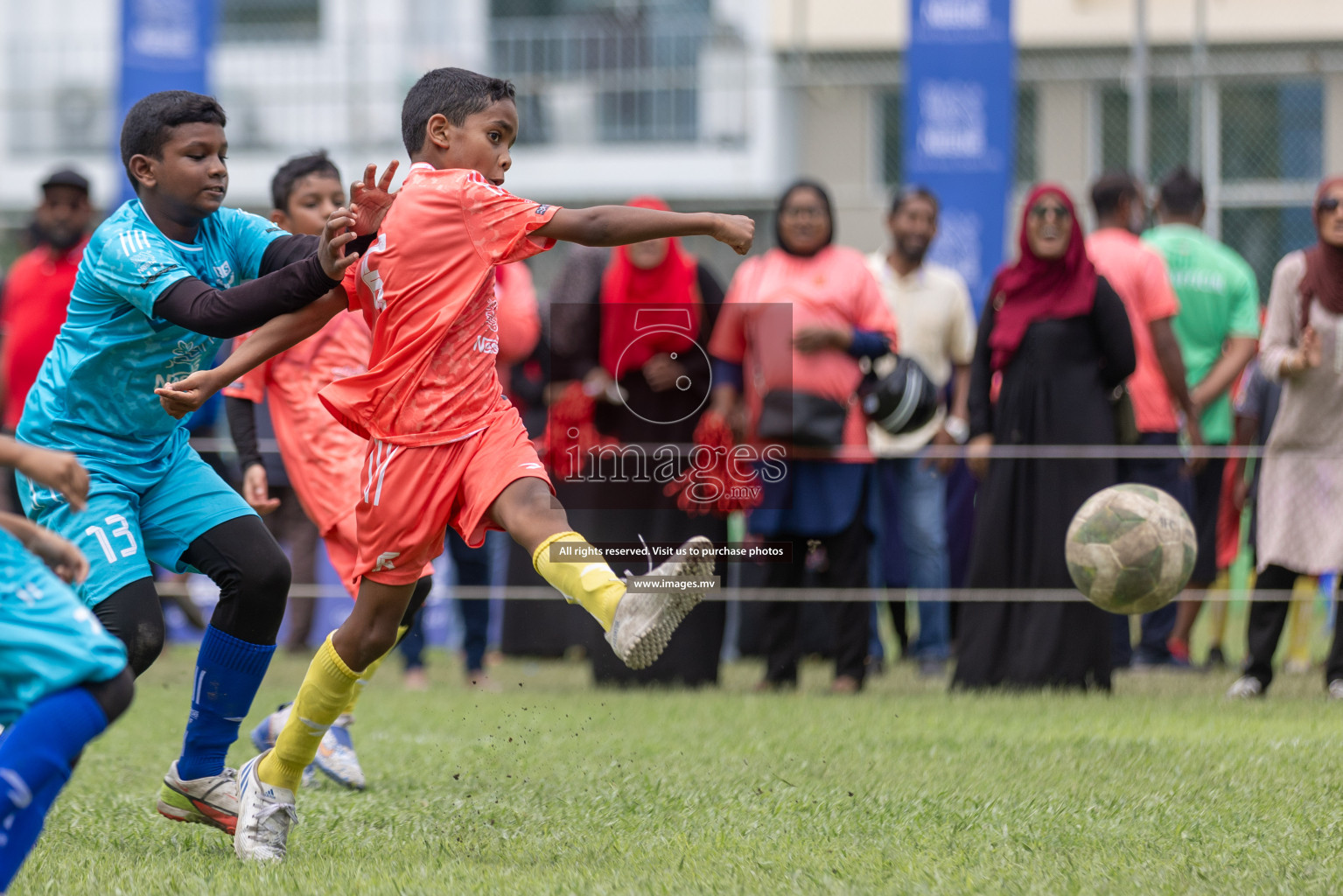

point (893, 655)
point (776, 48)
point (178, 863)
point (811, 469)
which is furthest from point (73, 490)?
point (776, 48)

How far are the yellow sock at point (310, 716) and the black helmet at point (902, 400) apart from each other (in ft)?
13.8

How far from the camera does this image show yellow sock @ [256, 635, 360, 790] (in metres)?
4.76

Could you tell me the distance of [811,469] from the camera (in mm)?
8570

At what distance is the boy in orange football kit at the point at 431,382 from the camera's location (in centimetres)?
445

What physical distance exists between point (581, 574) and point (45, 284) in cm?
674

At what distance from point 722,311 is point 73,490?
5.58 m

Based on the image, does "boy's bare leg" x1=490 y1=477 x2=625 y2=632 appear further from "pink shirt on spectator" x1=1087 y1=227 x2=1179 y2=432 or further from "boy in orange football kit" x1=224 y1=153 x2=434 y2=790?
"pink shirt on spectator" x1=1087 y1=227 x2=1179 y2=432

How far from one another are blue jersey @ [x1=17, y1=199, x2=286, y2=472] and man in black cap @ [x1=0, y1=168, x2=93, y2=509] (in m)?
5.15

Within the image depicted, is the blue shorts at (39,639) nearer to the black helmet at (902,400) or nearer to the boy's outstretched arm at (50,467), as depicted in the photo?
the boy's outstretched arm at (50,467)

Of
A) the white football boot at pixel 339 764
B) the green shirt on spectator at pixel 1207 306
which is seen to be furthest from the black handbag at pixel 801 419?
the white football boot at pixel 339 764

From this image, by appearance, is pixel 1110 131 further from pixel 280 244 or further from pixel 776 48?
pixel 280 244

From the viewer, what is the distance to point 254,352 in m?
4.66

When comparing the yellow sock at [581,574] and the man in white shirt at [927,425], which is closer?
the yellow sock at [581,574]

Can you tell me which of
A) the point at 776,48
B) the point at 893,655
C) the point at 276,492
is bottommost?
the point at 893,655
